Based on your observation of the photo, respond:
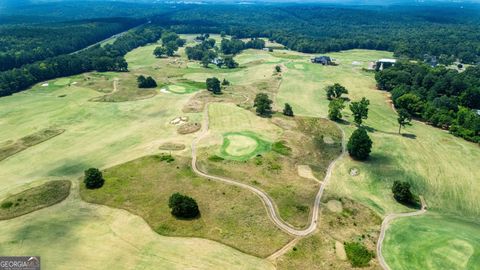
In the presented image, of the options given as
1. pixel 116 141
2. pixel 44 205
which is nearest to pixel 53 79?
pixel 116 141

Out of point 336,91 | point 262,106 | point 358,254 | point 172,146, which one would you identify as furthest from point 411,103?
point 172,146

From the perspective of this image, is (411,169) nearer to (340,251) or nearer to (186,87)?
(340,251)

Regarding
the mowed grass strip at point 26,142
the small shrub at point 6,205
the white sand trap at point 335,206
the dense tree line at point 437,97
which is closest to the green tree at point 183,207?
the white sand trap at point 335,206

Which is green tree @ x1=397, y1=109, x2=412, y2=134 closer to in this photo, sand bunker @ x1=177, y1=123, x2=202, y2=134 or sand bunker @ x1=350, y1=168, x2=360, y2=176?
sand bunker @ x1=350, y1=168, x2=360, y2=176

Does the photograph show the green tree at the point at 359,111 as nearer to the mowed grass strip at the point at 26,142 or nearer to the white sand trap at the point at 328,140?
the white sand trap at the point at 328,140

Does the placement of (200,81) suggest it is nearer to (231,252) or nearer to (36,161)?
(36,161)

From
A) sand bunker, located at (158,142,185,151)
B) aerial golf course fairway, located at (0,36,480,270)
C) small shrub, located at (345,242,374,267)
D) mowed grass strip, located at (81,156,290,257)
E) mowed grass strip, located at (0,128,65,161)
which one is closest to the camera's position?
small shrub, located at (345,242,374,267)

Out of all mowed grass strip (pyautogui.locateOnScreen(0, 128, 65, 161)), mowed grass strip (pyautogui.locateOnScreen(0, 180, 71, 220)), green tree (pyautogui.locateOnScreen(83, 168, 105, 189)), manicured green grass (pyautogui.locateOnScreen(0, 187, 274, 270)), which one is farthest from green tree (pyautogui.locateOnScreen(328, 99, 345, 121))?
mowed grass strip (pyautogui.locateOnScreen(0, 128, 65, 161))
